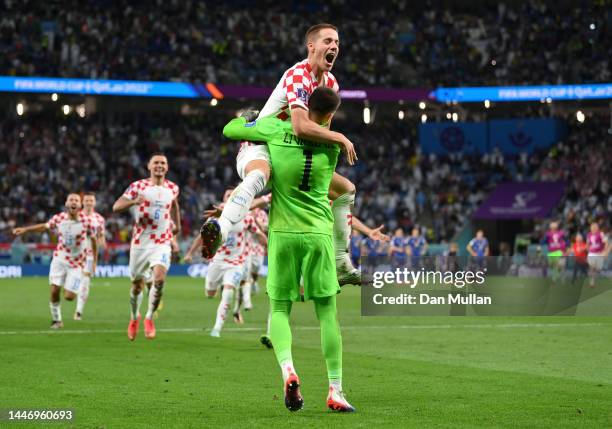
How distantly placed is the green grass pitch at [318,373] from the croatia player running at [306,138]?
4.68ft

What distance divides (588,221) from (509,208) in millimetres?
5192

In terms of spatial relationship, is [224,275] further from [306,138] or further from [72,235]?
[306,138]

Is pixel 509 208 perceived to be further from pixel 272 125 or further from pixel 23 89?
pixel 272 125

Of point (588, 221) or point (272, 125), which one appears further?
point (588, 221)

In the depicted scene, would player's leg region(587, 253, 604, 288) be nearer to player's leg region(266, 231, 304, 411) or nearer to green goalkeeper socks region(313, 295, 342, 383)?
green goalkeeper socks region(313, 295, 342, 383)

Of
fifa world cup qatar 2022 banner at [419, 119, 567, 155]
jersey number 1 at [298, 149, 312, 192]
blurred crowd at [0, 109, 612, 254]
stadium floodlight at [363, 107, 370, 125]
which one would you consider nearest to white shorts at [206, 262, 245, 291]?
jersey number 1 at [298, 149, 312, 192]

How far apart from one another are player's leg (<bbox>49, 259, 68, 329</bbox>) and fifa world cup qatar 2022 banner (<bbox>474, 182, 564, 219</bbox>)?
34.5 metres

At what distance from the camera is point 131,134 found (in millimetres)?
55438

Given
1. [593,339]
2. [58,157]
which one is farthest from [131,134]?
[593,339]

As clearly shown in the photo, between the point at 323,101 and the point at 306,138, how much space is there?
1.16 feet

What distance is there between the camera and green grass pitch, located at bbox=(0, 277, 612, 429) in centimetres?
873

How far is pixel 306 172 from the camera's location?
29.6 feet

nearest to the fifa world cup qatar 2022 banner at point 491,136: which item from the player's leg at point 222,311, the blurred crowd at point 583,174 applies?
the blurred crowd at point 583,174

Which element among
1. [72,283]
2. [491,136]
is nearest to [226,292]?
[72,283]
